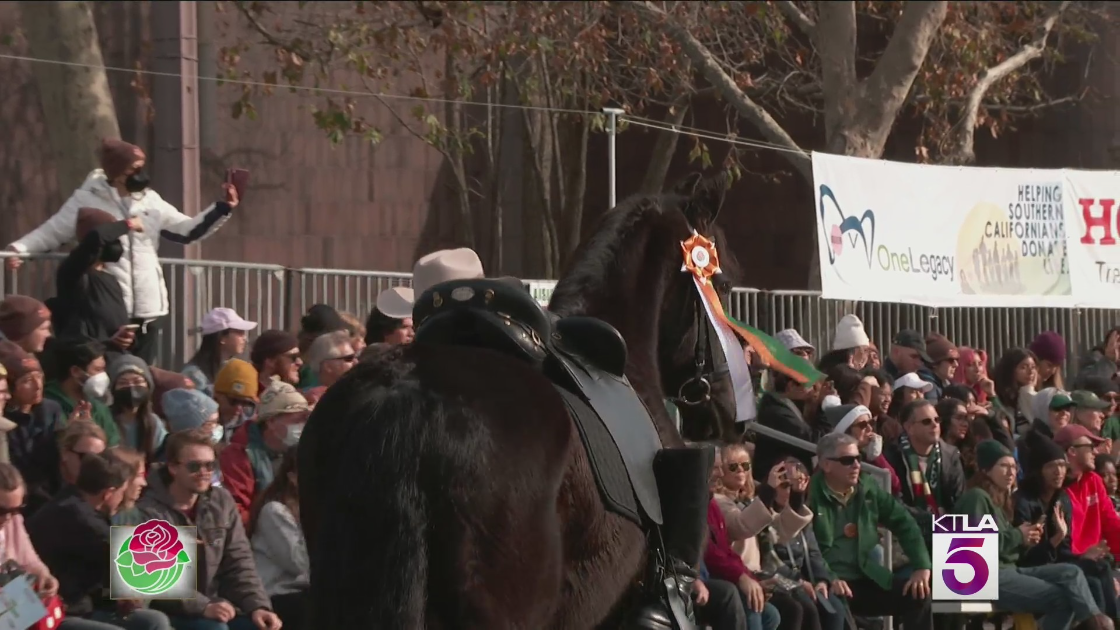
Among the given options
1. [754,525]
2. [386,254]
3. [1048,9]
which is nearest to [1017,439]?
[754,525]

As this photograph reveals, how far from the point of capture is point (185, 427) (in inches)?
340

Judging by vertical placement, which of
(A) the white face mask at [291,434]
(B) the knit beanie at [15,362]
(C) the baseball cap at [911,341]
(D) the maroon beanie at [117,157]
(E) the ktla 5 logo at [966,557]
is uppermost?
(D) the maroon beanie at [117,157]

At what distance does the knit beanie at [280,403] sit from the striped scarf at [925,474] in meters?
4.09

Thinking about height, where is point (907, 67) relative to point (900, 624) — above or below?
above

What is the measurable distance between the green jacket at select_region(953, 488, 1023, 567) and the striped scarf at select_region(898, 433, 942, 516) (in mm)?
174

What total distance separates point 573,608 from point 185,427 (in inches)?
157

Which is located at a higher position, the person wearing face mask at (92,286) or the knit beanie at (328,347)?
the person wearing face mask at (92,286)

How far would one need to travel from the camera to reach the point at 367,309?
12492mm

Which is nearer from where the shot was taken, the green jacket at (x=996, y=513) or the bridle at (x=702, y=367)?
the bridle at (x=702, y=367)

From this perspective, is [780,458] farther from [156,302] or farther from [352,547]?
[352,547]

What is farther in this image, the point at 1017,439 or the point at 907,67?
the point at 907,67

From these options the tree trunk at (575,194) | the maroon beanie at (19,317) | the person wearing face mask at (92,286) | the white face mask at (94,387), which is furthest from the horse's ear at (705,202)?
the tree trunk at (575,194)

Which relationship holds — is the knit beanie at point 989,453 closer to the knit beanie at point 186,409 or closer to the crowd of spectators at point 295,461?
the crowd of spectators at point 295,461

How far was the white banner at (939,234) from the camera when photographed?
1273cm
